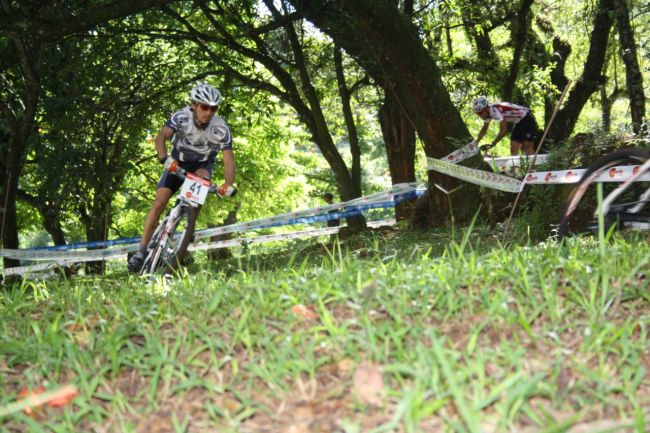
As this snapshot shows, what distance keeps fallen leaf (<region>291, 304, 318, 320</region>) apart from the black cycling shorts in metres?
9.87

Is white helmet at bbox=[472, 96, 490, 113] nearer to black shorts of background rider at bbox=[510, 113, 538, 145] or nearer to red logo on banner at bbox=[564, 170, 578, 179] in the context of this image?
black shorts of background rider at bbox=[510, 113, 538, 145]

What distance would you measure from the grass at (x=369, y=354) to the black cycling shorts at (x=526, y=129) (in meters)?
8.93

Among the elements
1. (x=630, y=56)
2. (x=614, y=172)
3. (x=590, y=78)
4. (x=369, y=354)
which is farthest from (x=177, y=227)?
(x=590, y=78)

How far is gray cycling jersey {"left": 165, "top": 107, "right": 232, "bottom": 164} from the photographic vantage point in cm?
718

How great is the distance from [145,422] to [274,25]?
11.7 m

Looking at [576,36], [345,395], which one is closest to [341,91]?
[576,36]

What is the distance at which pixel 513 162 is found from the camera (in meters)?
9.55

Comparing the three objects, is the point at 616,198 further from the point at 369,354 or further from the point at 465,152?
the point at 465,152

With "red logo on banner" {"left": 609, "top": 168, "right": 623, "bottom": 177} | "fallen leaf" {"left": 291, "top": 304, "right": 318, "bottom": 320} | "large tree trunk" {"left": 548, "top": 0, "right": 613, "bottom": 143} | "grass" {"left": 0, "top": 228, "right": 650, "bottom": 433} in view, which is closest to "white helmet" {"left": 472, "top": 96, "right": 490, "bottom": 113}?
"large tree trunk" {"left": 548, "top": 0, "right": 613, "bottom": 143}

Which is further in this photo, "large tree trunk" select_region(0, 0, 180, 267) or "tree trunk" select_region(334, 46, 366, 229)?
"tree trunk" select_region(334, 46, 366, 229)

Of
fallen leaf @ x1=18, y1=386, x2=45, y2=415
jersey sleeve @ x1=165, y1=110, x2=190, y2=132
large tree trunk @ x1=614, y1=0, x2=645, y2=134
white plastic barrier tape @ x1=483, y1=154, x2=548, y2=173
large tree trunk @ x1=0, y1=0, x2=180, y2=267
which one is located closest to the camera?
fallen leaf @ x1=18, y1=386, x2=45, y2=415

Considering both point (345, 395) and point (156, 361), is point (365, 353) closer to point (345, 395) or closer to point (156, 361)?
point (345, 395)

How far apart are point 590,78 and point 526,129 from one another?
382 cm

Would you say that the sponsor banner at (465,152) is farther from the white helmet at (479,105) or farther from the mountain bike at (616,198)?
the mountain bike at (616,198)
